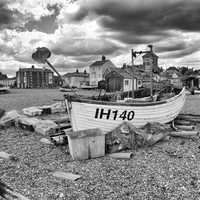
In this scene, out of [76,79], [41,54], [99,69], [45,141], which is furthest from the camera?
[76,79]

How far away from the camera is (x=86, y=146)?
462 cm

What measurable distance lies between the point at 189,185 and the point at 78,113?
10.8ft

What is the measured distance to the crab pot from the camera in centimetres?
457

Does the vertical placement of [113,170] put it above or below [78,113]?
below

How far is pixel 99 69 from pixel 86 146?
139ft

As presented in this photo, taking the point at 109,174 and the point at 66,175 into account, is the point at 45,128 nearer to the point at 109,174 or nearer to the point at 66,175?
the point at 66,175

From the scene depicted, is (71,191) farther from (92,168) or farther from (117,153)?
(117,153)

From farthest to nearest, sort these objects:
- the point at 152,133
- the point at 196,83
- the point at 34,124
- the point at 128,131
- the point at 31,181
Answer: the point at 196,83, the point at 34,124, the point at 152,133, the point at 128,131, the point at 31,181

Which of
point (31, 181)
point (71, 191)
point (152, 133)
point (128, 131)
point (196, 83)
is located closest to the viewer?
point (71, 191)

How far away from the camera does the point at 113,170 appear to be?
13.4 ft

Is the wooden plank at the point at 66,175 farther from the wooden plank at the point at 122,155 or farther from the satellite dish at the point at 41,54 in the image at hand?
the satellite dish at the point at 41,54

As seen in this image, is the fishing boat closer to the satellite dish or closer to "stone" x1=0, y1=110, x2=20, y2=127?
the satellite dish

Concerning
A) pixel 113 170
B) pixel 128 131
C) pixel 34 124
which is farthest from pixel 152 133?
pixel 34 124

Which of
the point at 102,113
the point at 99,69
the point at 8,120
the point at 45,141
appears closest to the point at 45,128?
the point at 45,141
